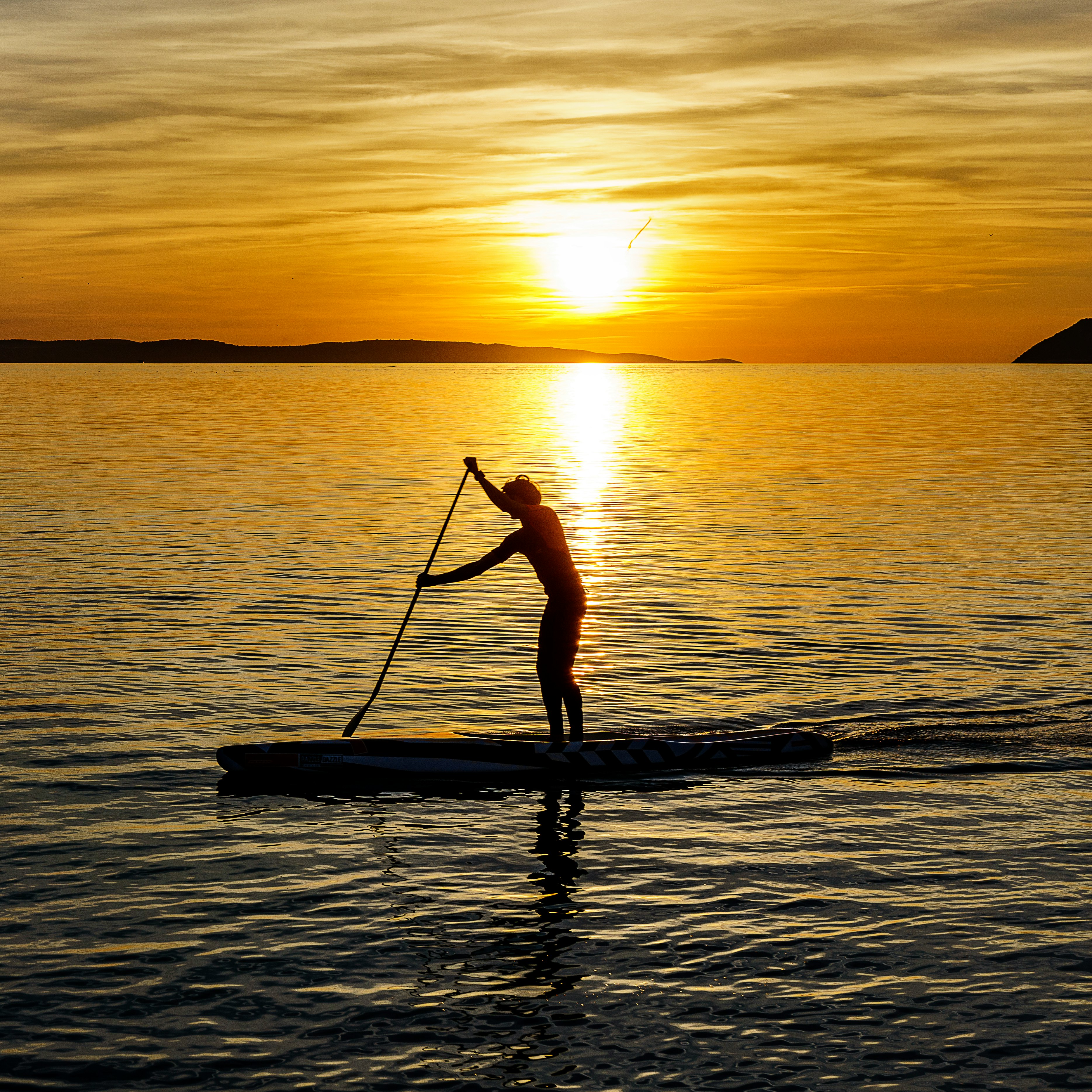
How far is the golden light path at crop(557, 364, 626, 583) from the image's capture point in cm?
3500

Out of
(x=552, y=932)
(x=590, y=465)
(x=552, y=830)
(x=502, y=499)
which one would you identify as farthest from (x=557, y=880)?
(x=590, y=465)

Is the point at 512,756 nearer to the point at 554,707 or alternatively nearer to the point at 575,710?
the point at 554,707

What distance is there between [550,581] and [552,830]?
2.99 m

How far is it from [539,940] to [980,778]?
6740mm

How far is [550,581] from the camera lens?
15164 mm

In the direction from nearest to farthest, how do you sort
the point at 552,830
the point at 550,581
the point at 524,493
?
the point at 552,830 → the point at 524,493 → the point at 550,581

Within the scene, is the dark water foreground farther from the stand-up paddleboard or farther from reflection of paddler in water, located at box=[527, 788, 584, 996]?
the stand-up paddleboard

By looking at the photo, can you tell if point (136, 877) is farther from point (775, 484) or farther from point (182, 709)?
point (775, 484)

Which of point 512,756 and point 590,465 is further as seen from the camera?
point 590,465

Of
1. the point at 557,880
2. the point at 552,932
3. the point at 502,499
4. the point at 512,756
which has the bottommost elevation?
the point at 552,932

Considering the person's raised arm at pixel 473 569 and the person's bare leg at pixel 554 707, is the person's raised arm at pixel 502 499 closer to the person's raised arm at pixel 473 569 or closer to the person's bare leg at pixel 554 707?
the person's raised arm at pixel 473 569

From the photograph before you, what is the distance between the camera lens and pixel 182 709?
1788cm

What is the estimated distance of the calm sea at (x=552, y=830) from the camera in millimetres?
8961

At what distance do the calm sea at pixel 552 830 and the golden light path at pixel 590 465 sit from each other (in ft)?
3.22
